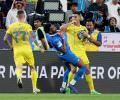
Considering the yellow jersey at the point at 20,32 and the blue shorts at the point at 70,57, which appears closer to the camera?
the yellow jersey at the point at 20,32

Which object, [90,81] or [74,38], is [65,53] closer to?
[74,38]

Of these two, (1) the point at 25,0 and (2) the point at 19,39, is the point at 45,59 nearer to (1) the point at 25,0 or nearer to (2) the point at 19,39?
(2) the point at 19,39

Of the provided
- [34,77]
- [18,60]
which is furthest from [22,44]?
[34,77]

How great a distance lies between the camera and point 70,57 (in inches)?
742

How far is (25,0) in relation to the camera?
74.6 ft

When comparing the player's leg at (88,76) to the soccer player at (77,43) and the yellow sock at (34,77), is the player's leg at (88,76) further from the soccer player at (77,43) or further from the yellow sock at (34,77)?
the yellow sock at (34,77)

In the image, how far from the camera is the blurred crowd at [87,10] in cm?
2227

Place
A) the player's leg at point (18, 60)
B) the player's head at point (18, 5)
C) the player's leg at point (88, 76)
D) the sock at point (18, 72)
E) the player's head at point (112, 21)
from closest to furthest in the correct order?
the sock at point (18, 72), the player's leg at point (18, 60), the player's leg at point (88, 76), the player's head at point (18, 5), the player's head at point (112, 21)

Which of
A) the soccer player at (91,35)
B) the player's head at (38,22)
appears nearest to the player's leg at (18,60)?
the player's head at (38,22)

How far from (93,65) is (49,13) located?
3188mm

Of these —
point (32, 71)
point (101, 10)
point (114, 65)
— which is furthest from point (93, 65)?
Answer: point (101, 10)

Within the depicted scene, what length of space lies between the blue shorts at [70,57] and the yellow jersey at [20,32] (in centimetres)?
127

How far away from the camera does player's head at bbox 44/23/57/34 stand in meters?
21.0

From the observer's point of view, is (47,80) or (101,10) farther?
(101,10)
